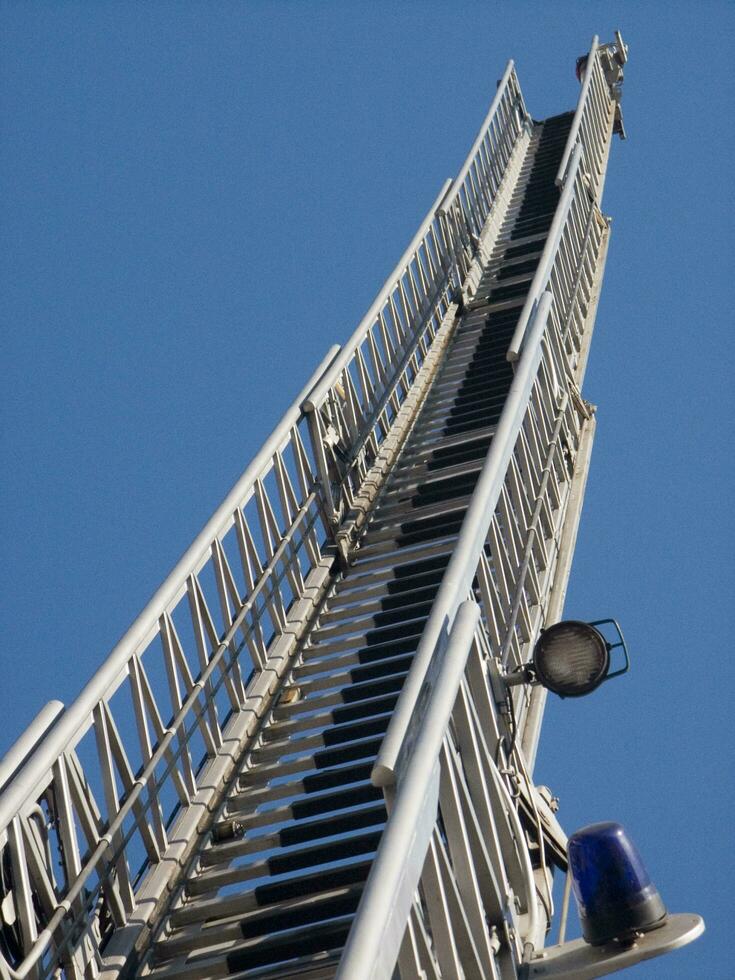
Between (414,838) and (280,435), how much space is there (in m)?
5.49

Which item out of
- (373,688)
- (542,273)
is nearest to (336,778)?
(373,688)

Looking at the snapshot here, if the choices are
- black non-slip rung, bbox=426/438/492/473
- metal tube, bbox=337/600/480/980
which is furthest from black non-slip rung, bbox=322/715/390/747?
black non-slip rung, bbox=426/438/492/473

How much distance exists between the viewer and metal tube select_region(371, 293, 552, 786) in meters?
5.10

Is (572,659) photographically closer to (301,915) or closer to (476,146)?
(301,915)

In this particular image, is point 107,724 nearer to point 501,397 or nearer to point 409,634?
point 409,634

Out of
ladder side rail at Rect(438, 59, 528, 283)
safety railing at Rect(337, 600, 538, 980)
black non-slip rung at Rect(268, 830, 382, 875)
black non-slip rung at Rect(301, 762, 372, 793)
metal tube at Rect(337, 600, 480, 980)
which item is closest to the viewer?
metal tube at Rect(337, 600, 480, 980)

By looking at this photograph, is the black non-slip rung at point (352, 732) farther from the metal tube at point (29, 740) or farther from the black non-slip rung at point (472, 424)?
the black non-slip rung at point (472, 424)

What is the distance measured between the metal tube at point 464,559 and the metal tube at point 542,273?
17cm

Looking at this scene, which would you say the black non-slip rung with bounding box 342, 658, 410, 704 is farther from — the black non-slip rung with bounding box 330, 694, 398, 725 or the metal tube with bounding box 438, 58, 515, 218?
the metal tube with bounding box 438, 58, 515, 218

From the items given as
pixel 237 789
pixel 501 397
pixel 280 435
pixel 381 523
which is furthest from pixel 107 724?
→ pixel 501 397

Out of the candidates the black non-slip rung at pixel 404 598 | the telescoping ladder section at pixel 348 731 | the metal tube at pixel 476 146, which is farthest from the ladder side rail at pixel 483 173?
the black non-slip rung at pixel 404 598

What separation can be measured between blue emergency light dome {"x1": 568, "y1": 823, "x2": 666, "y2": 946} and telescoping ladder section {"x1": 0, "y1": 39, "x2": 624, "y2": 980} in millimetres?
383

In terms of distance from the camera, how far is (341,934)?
6.22 meters

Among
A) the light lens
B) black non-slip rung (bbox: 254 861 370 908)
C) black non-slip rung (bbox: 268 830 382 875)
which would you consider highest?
the light lens
